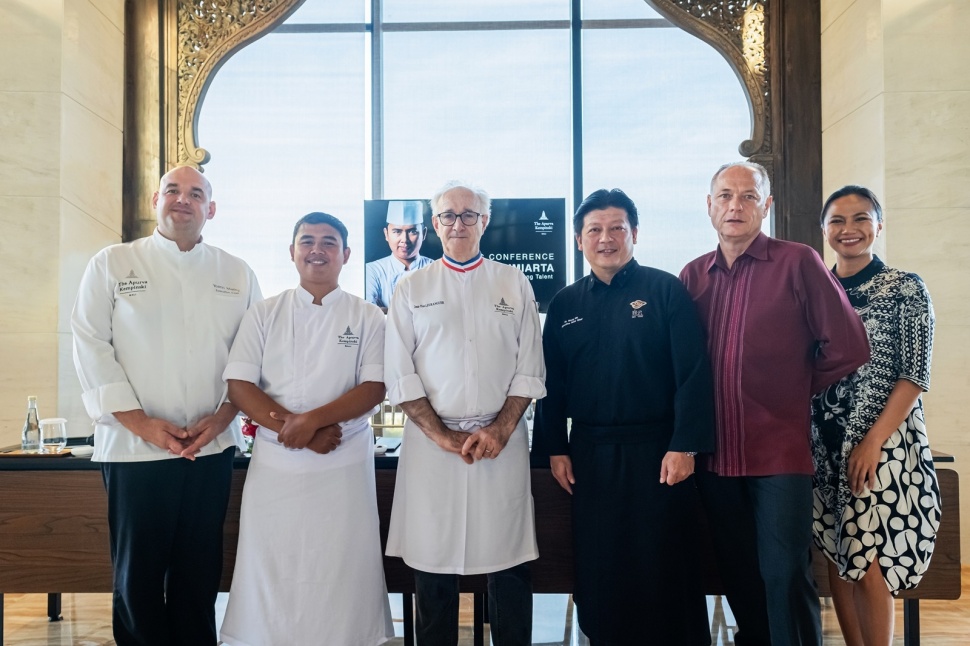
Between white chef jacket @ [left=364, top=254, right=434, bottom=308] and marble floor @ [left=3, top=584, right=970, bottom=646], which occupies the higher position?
white chef jacket @ [left=364, top=254, right=434, bottom=308]

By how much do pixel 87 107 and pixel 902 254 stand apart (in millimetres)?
5019

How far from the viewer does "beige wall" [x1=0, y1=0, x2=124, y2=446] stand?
3895mm

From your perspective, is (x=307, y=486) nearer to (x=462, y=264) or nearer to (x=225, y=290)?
(x=225, y=290)

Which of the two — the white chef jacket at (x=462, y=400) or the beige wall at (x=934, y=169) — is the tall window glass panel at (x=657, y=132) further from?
the white chef jacket at (x=462, y=400)

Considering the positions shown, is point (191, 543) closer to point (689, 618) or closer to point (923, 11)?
point (689, 618)

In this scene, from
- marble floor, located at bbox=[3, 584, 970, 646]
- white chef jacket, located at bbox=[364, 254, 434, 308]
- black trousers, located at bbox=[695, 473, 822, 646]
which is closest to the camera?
black trousers, located at bbox=[695, 473, 822, 646]

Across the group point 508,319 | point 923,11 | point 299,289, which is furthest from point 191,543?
point 923,11

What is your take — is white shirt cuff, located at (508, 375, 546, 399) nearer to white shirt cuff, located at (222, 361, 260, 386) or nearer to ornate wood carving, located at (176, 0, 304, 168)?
white shirt cuff, located at (222, 361, 260, 386)

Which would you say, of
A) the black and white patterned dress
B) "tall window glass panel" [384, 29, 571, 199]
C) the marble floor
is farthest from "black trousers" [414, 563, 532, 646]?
"tall window glass panel" [384, 29, 571, 199]

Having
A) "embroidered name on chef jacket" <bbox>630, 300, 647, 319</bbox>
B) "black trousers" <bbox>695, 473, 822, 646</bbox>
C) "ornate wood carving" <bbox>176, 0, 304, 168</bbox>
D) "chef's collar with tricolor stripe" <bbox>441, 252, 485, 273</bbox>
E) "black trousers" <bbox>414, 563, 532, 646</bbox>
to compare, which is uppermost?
"ornate wood carving" <bbox>176, 0, 304, 168</bbox>

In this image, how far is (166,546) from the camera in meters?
2.16

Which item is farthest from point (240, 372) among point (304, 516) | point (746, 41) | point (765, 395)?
point (746, 41)

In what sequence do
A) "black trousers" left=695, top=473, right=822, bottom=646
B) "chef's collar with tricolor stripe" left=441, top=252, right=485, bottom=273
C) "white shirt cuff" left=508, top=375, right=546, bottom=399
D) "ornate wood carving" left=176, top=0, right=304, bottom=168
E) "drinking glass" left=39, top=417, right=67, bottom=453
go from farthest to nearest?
1. "ornate wood carving" left=176, top=0, right=304, bottom=168
2. "drinking glass" left=39, top=417, right=67, bottom=453
3. "chef's collar with tricolor stripe" left=441, top=252, right=485, bottom=273
4. "white shirt cuff" left=508, top=375, right=546, bottom=399
5. "black trousers" left=695, top=473, right=822, bottom=646

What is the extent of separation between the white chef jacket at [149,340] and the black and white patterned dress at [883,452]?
1.99 meters
